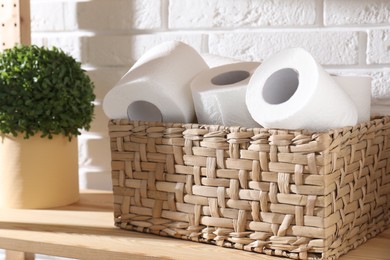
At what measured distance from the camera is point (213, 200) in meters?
0.92

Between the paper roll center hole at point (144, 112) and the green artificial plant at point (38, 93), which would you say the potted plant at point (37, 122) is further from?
the paper roll center hole at point (144, 112)

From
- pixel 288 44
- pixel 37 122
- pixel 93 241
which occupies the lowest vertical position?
pixel 93 241

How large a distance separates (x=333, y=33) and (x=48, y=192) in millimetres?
529

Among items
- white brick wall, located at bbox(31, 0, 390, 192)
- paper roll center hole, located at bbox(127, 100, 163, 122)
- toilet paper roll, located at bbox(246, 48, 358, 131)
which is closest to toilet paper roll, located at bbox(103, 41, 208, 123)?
paper roll center hole, located at bbox(127, 100, 163, 122)

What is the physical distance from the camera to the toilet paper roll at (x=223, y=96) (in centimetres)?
92

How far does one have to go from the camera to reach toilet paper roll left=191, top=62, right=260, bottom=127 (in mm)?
921

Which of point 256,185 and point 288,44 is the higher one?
point 288,44

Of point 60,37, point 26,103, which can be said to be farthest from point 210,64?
point 60,37

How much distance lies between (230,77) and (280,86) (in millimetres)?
101

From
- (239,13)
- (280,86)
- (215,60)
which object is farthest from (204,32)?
(280,86)

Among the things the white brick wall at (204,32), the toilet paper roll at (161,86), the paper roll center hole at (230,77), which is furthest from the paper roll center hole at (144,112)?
the white brick wall at (204,32)

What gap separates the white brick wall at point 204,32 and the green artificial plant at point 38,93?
7.3 inches

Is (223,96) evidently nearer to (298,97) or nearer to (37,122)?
(298,97)

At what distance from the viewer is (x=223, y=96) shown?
923 mm
